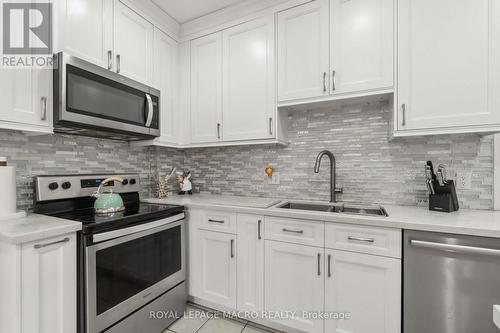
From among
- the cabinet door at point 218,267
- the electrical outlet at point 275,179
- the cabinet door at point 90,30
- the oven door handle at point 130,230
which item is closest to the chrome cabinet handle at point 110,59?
the cabinet door at point 90,30

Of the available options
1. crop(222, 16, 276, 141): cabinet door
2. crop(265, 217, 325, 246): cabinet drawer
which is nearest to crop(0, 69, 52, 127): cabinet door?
crop(222, 16, 276, 141): cabinet door

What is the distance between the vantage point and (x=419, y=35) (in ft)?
4.87

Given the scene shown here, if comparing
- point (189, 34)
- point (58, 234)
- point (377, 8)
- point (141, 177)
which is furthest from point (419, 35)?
point (141, 177)

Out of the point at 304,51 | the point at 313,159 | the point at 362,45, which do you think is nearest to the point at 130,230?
the point at 313,159

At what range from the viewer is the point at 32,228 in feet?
3.69

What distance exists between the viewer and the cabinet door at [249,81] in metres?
1.97

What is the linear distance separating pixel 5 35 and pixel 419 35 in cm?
242

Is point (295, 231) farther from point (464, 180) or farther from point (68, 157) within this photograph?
point (68, 157)

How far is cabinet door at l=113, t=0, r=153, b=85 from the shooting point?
1.80 meters

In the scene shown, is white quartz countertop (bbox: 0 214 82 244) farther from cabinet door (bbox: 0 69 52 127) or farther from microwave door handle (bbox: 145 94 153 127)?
microwave door handle (bbox: 145 94 153 127)

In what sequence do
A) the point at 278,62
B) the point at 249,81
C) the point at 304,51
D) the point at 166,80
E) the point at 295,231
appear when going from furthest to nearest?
the point at 166,80 < the point at 249,81 < the point at 278,62 < the point at 304,51 < the point at 295,231

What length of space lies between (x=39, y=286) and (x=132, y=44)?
1.76 metres

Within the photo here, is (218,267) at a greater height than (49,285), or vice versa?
(49,285)

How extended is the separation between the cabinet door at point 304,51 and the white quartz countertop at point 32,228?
64.9 inches
